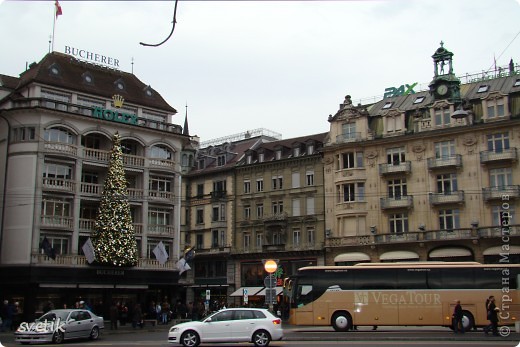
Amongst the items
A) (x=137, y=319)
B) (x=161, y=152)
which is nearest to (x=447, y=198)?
(x=161, y=152)

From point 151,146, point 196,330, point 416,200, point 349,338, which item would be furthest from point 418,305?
point 151,146

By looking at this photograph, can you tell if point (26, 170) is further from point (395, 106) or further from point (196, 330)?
point (395, 106)

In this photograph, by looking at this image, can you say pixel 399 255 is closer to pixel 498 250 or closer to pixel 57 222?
pixel 498 250

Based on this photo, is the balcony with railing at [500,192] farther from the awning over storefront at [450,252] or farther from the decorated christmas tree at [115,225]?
the decorated christmas tree at [115,225]

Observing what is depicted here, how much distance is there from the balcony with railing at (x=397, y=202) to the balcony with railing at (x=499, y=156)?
7.14 meters

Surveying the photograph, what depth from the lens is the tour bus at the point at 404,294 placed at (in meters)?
31.5

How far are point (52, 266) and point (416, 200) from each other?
31.6 metres

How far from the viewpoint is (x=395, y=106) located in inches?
2448

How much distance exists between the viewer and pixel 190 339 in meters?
24.3

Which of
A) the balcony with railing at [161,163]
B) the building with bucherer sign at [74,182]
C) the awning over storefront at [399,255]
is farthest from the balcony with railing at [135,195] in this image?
the awning over storefront at [399,255]

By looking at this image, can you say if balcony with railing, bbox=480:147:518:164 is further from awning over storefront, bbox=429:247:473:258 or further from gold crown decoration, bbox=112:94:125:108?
gold crown decoration, bbox=112:94:125:108

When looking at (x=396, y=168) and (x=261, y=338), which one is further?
(x=396, y=168)

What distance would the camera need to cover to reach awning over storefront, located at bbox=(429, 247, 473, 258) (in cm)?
5257

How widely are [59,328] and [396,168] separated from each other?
37.3 metres
